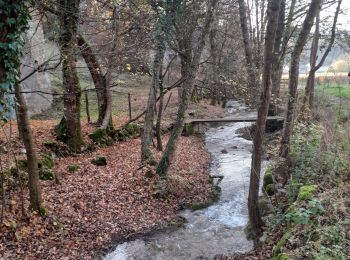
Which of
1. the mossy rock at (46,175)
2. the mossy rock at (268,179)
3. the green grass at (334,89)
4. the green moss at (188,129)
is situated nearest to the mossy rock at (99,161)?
the mossy rock at (46,175)

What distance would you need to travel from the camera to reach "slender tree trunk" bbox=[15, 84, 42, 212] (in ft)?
19.1

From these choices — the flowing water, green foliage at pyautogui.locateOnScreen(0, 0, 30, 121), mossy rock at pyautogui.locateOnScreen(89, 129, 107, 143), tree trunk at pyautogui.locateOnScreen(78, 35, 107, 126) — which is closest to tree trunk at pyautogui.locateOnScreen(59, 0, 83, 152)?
mossy rock at pyautogui.locateOnScreen(89, 129, 107, 143)

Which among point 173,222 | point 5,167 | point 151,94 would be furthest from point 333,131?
point 5,167

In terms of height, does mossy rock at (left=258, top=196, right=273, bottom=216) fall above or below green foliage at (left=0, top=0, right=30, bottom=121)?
below

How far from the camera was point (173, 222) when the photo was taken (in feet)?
25.0

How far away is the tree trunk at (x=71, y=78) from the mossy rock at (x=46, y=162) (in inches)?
51.8

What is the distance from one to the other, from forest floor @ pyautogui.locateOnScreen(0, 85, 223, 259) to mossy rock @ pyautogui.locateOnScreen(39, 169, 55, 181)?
0.18 meters

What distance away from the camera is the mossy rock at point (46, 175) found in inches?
316

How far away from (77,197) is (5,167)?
160 cm

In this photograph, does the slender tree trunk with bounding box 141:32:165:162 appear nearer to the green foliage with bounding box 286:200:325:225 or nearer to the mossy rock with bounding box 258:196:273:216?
the mossy rock with bounding box 258:196:273:216

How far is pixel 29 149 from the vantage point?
20.1ft

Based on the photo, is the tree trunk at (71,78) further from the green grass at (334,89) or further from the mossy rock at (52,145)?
the green grass at (334,89)

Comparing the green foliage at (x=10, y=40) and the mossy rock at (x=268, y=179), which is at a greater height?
the green foliage at (x=10, y=40)

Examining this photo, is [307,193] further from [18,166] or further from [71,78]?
[71,78]
